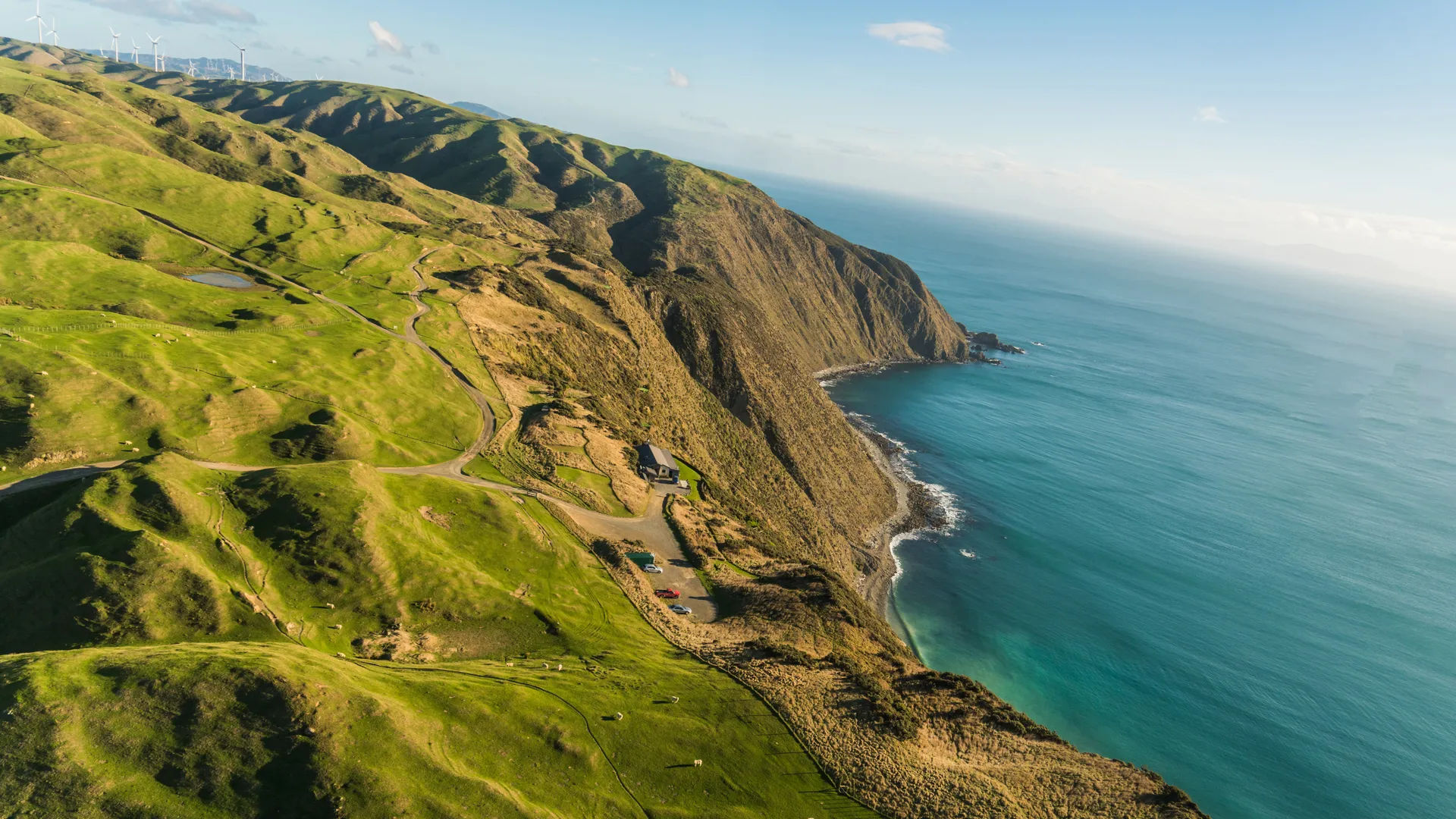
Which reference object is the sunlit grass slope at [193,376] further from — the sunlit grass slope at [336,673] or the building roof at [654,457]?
the building roof at [654,457]

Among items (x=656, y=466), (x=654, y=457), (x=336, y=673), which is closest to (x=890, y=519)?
(x=654, y=457)

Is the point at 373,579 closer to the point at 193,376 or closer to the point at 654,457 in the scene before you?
the point at 193,376

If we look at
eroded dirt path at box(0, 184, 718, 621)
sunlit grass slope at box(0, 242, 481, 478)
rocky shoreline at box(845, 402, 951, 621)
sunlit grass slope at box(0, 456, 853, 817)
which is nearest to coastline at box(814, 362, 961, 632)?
rocky shoreline at box(845, 402, 951, 621)

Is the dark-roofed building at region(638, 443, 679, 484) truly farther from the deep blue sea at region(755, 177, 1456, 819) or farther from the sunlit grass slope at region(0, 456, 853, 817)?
the deep blue sea at region(755, 177, 1456, 819)

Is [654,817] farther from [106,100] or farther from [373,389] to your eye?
[106,100]

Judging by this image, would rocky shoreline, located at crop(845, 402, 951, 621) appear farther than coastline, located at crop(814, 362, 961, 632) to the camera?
Yes

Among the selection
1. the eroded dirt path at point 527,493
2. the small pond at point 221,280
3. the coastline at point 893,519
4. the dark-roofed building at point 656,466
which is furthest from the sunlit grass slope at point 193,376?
the coastline at point 893,519

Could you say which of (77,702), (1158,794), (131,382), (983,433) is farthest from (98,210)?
(983,433)
